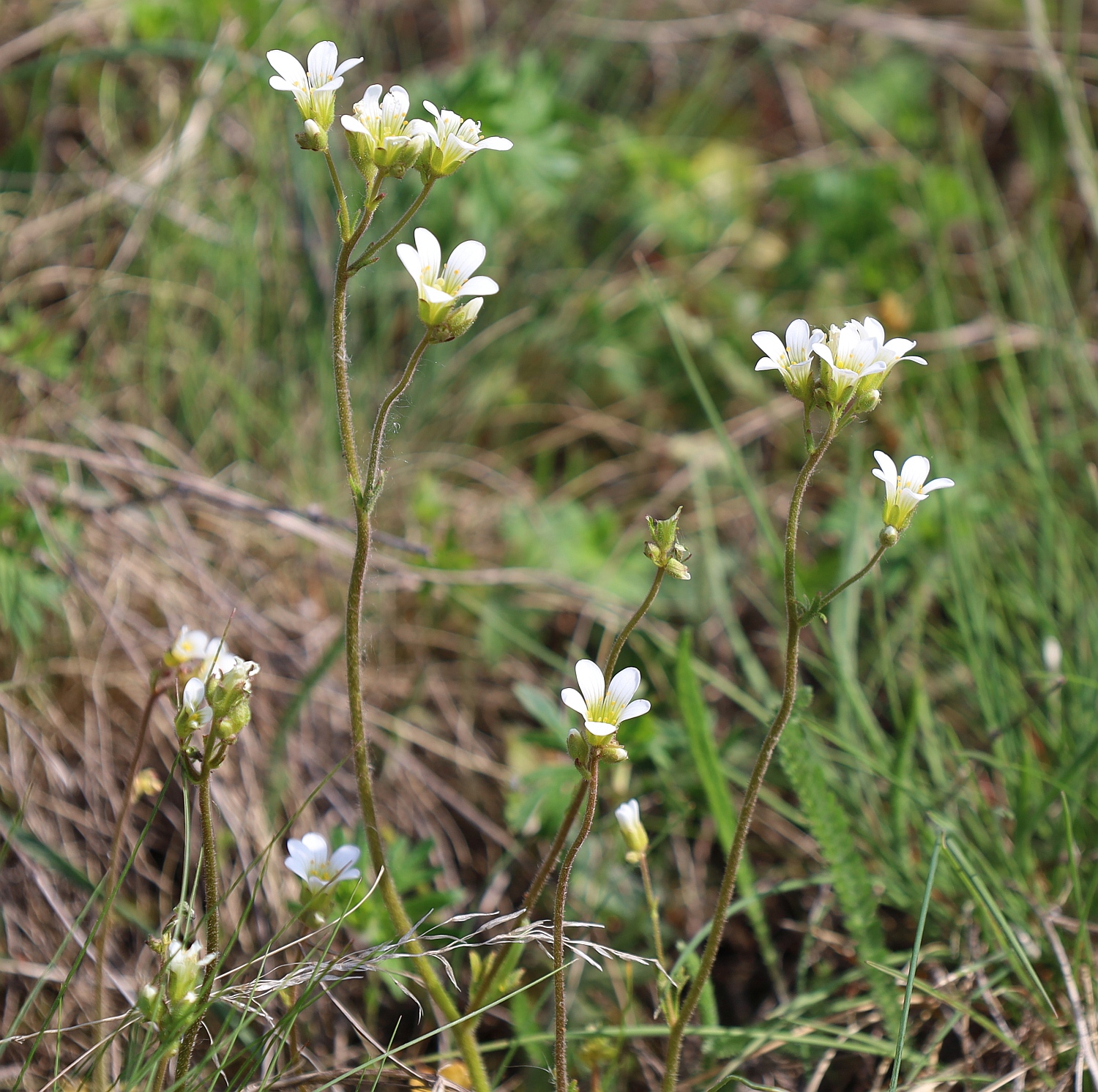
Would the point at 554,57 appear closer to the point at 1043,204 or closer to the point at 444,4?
the point at 444,4

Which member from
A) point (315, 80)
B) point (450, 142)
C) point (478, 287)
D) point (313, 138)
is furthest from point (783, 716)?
point (315, 80)

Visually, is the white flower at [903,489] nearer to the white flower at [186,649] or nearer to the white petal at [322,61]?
the white petal at [322,61]

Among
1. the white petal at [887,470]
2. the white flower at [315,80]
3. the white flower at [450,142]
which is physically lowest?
the white petal at [887,470]

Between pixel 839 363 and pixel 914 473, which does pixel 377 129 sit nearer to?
pixel 839 363

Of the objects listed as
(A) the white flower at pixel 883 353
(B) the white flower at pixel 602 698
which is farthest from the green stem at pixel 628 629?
(A) the white flower at pixel 883 353

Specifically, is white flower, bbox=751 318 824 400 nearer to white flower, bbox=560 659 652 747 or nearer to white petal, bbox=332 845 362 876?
white flower, bbox=560 659 652 747

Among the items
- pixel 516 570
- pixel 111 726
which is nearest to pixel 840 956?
pixel 516 570
